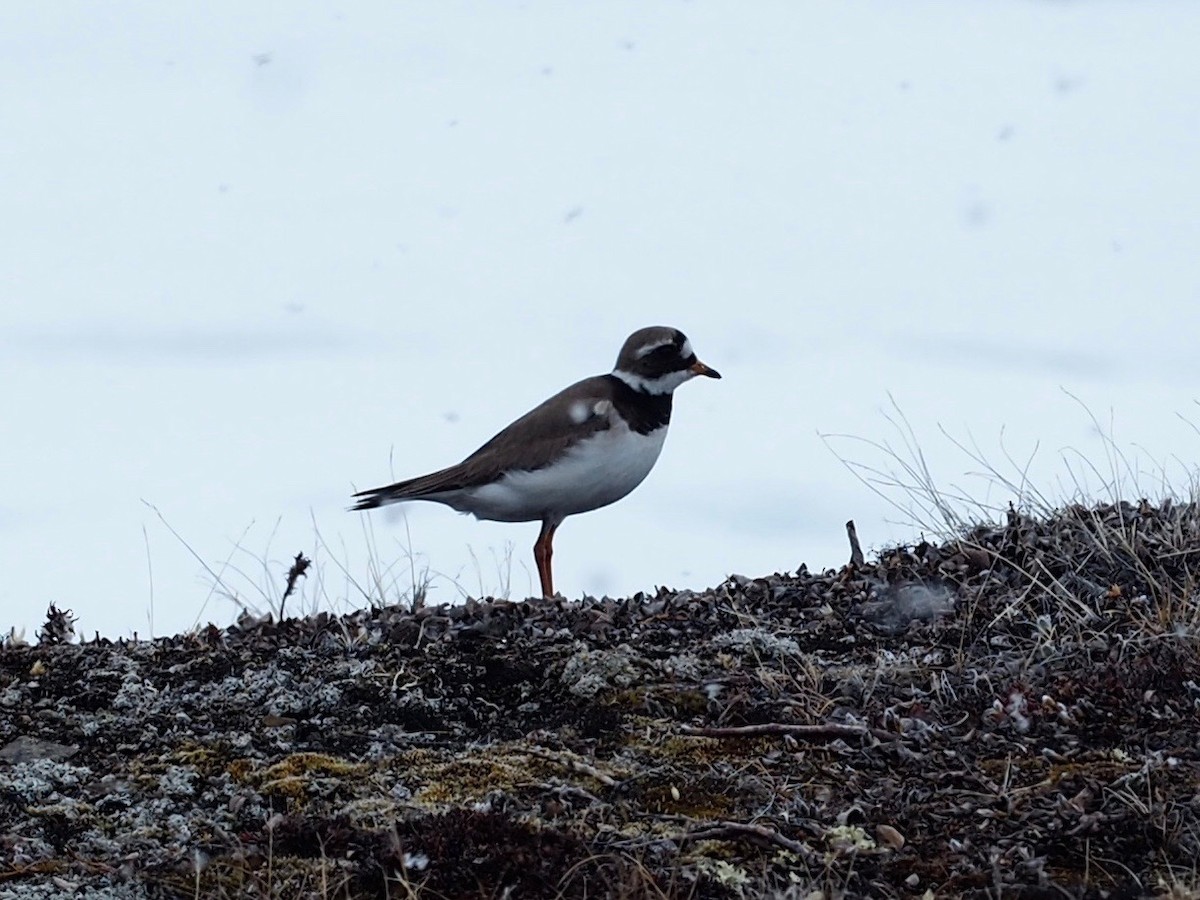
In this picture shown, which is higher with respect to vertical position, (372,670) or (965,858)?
(372,670)

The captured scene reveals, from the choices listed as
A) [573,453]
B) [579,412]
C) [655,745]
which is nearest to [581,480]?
[573,453]

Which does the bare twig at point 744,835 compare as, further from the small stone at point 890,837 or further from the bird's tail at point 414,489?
the bird's tail at point 414,489

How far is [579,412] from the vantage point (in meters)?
9.26

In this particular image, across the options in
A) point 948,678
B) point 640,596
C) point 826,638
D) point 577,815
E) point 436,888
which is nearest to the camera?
point 436,888

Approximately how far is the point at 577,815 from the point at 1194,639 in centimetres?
246

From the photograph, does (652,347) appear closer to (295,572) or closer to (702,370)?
(702,370)

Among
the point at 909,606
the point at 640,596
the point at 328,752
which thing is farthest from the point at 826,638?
the point at 328,752

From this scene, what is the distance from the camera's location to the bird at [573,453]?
915 cm

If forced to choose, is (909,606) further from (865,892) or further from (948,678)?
(865,892)

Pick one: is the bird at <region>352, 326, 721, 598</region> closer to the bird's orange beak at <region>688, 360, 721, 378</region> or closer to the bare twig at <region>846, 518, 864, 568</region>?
the bird's orange beak at <region>688, 360, 721, 378</region>

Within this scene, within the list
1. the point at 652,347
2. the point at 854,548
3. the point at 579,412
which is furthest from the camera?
the point at 652,347

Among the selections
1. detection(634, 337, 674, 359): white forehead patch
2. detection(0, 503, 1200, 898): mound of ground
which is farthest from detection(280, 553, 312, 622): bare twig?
detection(634, 337, 674, 359): white forehead patch

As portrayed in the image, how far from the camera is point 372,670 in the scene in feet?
19.5

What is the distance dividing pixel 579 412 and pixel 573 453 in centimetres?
27
